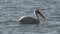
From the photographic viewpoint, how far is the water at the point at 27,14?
21250 mm

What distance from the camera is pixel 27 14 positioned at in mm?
24594

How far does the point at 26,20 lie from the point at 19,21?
1.32 ft

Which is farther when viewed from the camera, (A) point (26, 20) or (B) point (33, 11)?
(B) point (33, 11)

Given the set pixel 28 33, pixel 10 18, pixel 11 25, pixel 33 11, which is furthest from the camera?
pixel 33 11

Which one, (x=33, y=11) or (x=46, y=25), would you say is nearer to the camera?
(x=46, y=25)

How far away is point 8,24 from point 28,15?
7.88 feet

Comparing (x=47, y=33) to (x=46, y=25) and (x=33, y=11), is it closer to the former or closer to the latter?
(x=46, y=25)

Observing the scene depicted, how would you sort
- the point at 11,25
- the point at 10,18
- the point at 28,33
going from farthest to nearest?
the point at 10,18 → the point at 11,25 → the point at 28,33

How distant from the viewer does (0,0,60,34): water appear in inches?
837

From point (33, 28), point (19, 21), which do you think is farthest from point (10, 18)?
point (33, 28)

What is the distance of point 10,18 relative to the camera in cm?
2352

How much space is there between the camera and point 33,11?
25.4 meters

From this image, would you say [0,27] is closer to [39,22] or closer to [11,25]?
[11,25]

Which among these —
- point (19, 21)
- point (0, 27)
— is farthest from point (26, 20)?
point (0, 27)
